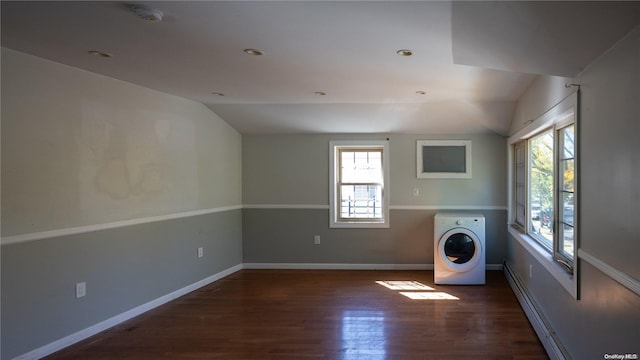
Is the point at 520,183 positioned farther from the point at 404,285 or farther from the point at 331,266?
the point at 331,266

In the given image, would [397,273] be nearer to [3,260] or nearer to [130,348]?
[130,348]

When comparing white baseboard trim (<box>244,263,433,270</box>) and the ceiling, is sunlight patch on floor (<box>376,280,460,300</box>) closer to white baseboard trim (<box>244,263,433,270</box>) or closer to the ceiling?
white baseboard trim (<box>244,263,433,270</box>)

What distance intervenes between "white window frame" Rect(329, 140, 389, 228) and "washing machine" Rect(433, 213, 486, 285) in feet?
2.81

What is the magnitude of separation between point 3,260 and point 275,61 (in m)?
2.29

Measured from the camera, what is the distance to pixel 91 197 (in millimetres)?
3006

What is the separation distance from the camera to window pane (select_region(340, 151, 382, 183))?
5121mm

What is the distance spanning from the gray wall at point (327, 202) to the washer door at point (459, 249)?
2.03 feet

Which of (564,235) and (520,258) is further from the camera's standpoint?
(520,258)

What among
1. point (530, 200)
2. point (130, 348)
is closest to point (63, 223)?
point (130, 348)

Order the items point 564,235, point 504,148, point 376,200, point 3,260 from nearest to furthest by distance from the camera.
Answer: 1. point 3,260
2. point 564,235
3. point 504,148
4. point 376,200

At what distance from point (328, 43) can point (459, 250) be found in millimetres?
3138

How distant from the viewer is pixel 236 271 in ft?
16.4

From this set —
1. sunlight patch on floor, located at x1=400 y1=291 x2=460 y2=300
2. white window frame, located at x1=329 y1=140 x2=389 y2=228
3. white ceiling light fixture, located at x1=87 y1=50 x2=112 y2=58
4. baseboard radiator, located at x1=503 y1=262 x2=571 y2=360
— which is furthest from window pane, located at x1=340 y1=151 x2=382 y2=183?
white ceiling light fixture, located at x1=87 y1=50 x2=112 y2=58

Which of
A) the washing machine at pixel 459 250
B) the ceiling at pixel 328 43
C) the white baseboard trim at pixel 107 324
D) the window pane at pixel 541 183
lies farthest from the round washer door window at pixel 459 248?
the white baseboard trim at pixel 107 324
